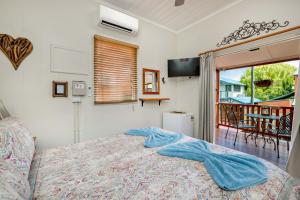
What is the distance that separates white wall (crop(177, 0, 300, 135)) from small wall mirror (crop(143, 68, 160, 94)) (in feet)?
2.26

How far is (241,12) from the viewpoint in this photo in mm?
2393

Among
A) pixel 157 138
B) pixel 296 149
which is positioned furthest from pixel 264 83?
pixel 157 138

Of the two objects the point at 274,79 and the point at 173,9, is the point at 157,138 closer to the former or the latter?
the point at 173,9

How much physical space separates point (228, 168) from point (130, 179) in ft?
2.34

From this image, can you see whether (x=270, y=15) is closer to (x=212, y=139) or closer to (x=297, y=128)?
(x=297, y=128)

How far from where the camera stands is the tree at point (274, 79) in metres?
4.78

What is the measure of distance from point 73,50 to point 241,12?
9.34 feet

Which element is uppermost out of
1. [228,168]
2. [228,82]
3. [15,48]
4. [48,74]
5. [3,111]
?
[228,82]

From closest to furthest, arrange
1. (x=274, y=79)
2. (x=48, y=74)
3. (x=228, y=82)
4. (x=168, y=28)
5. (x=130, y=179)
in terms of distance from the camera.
Result: (x=130, y=179) < (x=48, y=74) < (x=168, y=28) < (x=274, y=79) < (x=228, y=82)

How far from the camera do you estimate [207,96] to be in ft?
9.36

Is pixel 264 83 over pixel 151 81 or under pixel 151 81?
over

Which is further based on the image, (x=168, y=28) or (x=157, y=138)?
(x=168, y=28)

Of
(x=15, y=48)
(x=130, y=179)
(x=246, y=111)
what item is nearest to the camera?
(x=130, y=179)

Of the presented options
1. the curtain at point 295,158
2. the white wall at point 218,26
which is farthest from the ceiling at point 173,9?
the curtain at point 295,158
